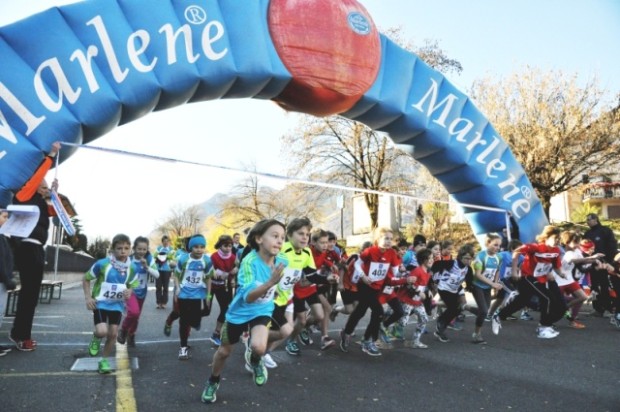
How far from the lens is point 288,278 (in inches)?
215

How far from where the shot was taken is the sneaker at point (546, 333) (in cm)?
790

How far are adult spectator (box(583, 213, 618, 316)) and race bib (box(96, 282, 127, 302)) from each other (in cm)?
930

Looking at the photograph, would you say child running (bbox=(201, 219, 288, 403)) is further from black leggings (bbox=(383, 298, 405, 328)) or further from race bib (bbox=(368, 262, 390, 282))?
black leggings (bbox=(383, 298, 405, 328))

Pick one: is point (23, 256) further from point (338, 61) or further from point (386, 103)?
point (386, 103)

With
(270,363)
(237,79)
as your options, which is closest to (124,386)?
(270,363)

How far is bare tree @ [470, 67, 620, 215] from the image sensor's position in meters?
25.8

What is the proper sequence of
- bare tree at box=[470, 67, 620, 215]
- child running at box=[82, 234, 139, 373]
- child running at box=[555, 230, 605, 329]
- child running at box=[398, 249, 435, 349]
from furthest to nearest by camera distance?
1. bare tree at box=[470, 67, 620, 215]
2. child running at box=[555, 230, 605, 329]
3. child running at box=[398, 249, 435, 349]
4. child running at box=[82, 234, 139, 373]

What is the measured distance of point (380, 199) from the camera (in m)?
33.2

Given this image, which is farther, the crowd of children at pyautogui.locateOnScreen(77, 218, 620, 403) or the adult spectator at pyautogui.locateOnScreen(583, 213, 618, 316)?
the adult spectator at pyautogui.locateOnScreen(583, 213, 618, 316)

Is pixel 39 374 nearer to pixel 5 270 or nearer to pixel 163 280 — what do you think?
pixel 5 270

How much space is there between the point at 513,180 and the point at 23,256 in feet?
34.2

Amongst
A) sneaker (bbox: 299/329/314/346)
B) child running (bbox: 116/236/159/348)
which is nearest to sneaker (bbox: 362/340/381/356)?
sneaker (bbox: 299/329/314/346)

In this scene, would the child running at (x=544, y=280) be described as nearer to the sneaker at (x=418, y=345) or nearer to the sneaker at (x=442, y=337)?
the sneaker at (x=442, y=337)

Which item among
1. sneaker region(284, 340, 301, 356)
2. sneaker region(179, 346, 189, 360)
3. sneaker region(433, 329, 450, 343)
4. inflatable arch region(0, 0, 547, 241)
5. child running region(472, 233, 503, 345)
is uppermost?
inflatable arch region(0, 0, 547, 241)
